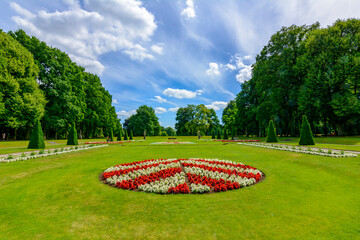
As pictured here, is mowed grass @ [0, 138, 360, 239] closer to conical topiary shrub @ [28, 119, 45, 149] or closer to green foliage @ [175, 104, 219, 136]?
conical topiary shrub @ [28, 119, 45, 149]

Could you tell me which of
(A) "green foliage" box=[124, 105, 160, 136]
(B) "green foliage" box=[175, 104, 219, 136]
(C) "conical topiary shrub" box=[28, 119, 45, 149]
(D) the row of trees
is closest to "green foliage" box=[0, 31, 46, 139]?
(D) the row of trees

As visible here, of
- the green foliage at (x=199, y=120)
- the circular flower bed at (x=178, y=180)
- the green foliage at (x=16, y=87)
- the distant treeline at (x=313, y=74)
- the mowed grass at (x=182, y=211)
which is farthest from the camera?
the green foliage at (x=199, y=120)


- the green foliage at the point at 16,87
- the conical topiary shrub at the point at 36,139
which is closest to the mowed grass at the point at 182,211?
the conical topiary shrub at the point at 36,139

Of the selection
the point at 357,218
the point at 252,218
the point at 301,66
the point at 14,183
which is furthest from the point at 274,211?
the point at 301,66

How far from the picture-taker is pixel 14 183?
21.3 feet

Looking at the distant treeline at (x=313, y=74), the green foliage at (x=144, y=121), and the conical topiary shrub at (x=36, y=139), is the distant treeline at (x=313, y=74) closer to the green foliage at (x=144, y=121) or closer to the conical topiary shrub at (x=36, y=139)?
the conical topiary shrub at (x=36, y=139)

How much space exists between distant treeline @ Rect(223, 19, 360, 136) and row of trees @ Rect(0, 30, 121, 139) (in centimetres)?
3930

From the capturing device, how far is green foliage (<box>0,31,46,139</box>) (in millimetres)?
24516

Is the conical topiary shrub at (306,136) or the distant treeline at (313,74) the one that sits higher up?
the distant treeline at (313,74)

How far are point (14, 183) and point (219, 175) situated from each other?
7857 millimetres

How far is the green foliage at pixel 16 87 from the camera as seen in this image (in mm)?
24516

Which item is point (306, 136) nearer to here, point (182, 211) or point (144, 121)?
point (182, 211)

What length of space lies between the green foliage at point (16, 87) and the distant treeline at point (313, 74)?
135 ft

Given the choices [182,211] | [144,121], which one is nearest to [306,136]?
[182,211]
